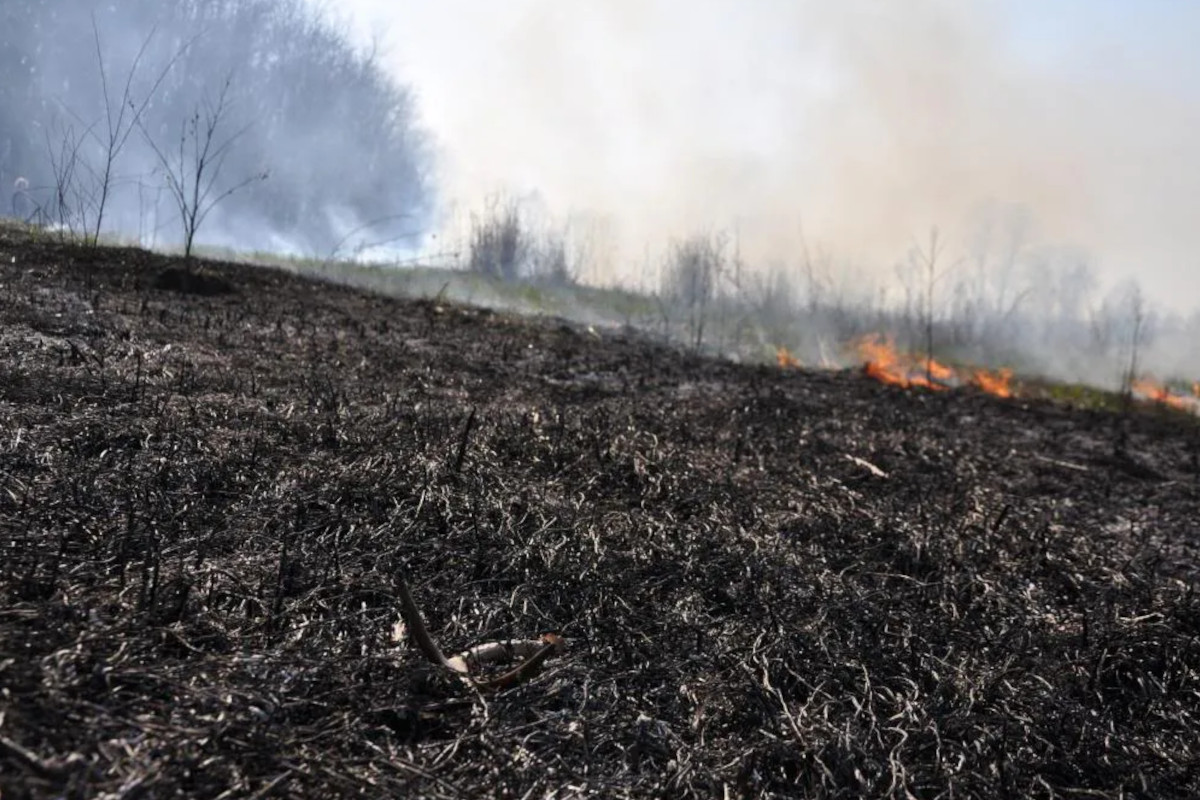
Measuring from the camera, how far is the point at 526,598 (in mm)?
2832

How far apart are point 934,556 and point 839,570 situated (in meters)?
0.66

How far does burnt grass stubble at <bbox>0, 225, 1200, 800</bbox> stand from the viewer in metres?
1.82

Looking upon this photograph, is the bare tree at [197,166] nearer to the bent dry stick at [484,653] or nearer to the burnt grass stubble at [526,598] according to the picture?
the burnt grass stubble at [526,598]

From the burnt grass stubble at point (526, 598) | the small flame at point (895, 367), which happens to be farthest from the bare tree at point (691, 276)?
the burnt grass stubble at point (526, 598)

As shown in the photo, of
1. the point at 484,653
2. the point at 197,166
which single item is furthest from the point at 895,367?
the point at 484,653

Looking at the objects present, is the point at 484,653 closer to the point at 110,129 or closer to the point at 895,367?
the point at 110,129

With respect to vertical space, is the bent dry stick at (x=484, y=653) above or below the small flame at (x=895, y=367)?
below

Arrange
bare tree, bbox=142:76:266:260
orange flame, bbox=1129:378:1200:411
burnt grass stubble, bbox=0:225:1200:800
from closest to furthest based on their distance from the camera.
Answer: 1. burnt grass stubble, bbox=0:225:1200:800
2. bare tree, bbox=142:76:266:260
3. orange flame, bbox=1129:378:1200:411

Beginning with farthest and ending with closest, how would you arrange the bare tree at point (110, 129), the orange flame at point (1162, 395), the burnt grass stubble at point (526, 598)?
the orange flame at point (1162, 395)
the bare tree at point (110, 129)
the burnt grass stubble at point (526, 598)

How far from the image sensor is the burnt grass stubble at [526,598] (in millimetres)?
1819

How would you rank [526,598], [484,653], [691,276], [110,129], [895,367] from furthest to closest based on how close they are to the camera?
[691,276]
[895,367]
[110,129]
[526,598]
[484,653]

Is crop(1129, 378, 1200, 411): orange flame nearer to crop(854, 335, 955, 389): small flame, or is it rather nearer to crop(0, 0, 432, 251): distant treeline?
crop(854, 335, 955, 389): small flame

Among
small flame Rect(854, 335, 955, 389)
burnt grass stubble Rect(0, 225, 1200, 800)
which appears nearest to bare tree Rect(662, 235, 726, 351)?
small flame Rect(854, 335, 955, 389)

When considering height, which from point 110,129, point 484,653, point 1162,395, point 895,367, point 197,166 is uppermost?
point 197,166
